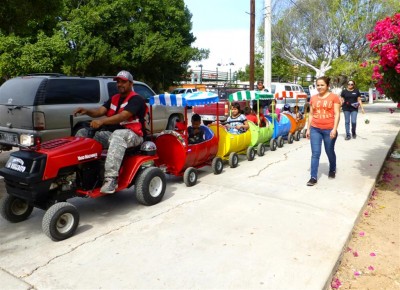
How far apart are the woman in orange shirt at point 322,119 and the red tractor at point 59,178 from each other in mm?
2827

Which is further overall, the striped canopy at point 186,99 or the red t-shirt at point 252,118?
the red t-shirt at point 252,118

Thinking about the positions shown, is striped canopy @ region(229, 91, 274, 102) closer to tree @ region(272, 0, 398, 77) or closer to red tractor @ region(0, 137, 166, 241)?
red tractor @ region(0, 137, 166, 241)

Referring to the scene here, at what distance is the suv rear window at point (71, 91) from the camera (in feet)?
23.1

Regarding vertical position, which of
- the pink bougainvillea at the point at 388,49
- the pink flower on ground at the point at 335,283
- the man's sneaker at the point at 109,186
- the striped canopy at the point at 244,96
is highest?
the pink bougainvillea at the point at 388,49

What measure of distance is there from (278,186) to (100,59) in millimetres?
20912

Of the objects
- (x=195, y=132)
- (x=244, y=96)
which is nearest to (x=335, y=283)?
(x=195, y=132)

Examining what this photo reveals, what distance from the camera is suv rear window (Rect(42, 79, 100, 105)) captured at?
7.04 m

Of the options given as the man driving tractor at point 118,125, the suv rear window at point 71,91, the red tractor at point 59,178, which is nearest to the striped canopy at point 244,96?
the suv rear window at point 71,91

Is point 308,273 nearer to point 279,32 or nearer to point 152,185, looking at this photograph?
point 152,185

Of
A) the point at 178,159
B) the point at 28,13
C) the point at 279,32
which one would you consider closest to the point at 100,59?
the point at 279,32

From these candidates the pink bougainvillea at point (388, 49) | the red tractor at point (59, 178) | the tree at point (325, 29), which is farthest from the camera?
the tree at point (325, 29)

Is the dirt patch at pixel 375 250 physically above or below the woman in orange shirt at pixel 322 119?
below

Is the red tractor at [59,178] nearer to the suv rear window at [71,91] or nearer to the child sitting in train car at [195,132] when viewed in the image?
the child sitting in train car at [195,132]

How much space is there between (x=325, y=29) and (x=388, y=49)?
25.2 m
